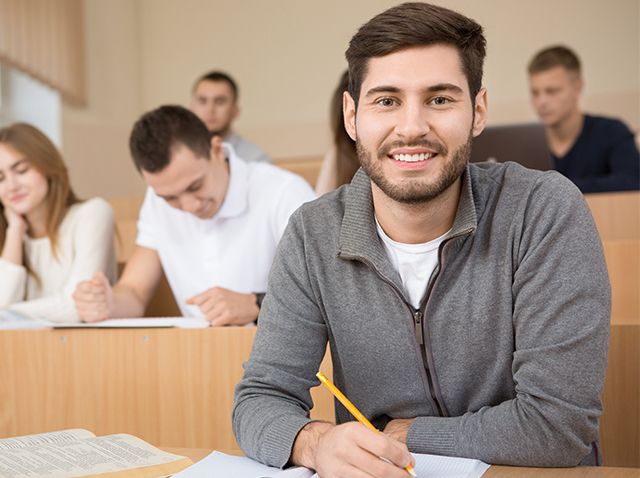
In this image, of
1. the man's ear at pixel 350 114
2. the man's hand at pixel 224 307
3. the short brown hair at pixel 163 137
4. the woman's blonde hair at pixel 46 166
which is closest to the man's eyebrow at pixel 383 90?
the man's ear at pixel 350 114

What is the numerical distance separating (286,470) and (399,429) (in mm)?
227

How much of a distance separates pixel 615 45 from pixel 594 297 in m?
5.14

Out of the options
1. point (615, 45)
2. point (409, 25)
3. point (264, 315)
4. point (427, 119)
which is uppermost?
point (615, 45)

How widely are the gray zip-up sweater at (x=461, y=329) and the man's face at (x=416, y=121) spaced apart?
74 millimetres

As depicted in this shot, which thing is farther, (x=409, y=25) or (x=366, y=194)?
(x=366, y=194)

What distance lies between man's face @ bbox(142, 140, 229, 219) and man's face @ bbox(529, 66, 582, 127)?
2.23 metres

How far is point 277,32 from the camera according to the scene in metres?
6.65

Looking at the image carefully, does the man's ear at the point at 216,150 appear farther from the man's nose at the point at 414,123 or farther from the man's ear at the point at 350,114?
the man's nose at the point at 414,123

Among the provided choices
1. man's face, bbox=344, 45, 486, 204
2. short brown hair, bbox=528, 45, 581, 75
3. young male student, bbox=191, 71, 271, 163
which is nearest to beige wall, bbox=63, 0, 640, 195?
young male student, bbox=191, 71, 271, 163

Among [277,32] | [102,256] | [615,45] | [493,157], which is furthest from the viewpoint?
[277,32]

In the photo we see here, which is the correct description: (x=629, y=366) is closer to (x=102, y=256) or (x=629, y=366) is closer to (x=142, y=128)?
(x=142, y=128)

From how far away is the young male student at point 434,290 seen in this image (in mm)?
1264

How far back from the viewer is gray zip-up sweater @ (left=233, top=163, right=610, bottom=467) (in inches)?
49.6

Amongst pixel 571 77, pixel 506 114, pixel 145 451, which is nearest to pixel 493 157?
pixel 571 77
